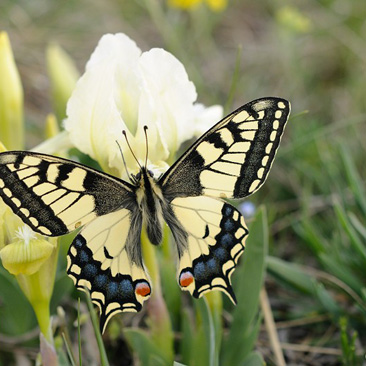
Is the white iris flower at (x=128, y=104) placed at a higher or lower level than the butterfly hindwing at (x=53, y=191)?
higher

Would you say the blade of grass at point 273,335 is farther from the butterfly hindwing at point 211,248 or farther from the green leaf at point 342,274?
the butterfly hindwing at point 211,248

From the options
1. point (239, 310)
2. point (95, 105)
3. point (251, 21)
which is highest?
point (251, 21)

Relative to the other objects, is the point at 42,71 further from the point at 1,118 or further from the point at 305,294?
the point at 305,294

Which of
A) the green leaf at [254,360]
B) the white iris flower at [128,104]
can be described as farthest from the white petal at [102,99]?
the green leaf at [254,360]

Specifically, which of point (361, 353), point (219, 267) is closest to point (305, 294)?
point (361, 353)

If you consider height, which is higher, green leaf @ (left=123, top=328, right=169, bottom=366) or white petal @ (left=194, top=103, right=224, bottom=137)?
white petal @ (left=194, top=103, right=224, bottom=137)

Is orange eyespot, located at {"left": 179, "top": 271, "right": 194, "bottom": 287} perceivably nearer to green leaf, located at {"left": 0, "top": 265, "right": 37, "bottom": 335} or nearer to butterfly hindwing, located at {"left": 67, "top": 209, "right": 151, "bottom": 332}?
butterfly hindwing, located at {"left": 67, "top": 209, "right": 151, "bottom": 332}

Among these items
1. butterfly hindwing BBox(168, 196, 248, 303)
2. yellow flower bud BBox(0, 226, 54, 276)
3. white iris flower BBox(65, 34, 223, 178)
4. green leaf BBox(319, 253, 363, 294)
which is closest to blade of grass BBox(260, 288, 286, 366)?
green leaf BBox(319, 253, 363, 294)
